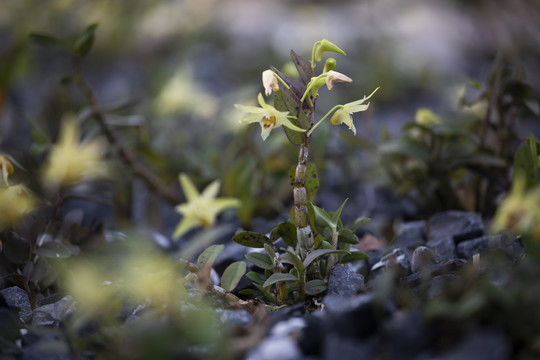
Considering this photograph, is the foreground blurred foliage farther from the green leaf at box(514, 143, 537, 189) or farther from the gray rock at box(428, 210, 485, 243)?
the gray rock at box(428, 210, 485, 243)

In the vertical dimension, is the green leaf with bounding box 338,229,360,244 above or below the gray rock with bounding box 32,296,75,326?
above

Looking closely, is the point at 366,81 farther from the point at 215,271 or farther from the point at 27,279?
the point at 27,279

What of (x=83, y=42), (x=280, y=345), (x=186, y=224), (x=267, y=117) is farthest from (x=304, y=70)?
(x=83, y=42)

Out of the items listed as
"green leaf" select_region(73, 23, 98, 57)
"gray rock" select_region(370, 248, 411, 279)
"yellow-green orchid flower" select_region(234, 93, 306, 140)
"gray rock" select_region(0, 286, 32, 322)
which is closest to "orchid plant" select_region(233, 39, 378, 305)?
"yellow-green orchid flower" select_region(234, 93, 306, 140)

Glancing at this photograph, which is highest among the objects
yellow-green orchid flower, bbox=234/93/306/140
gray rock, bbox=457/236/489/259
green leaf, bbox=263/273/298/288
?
yellow-green orchid flower, bbox=234/93/306/140

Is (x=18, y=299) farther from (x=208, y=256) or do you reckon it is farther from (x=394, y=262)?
(x=394, y=262)

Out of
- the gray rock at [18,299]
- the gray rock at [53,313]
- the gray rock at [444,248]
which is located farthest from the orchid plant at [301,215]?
the gray rock at [18,299]

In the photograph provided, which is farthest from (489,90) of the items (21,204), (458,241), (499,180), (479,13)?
(479,13)
